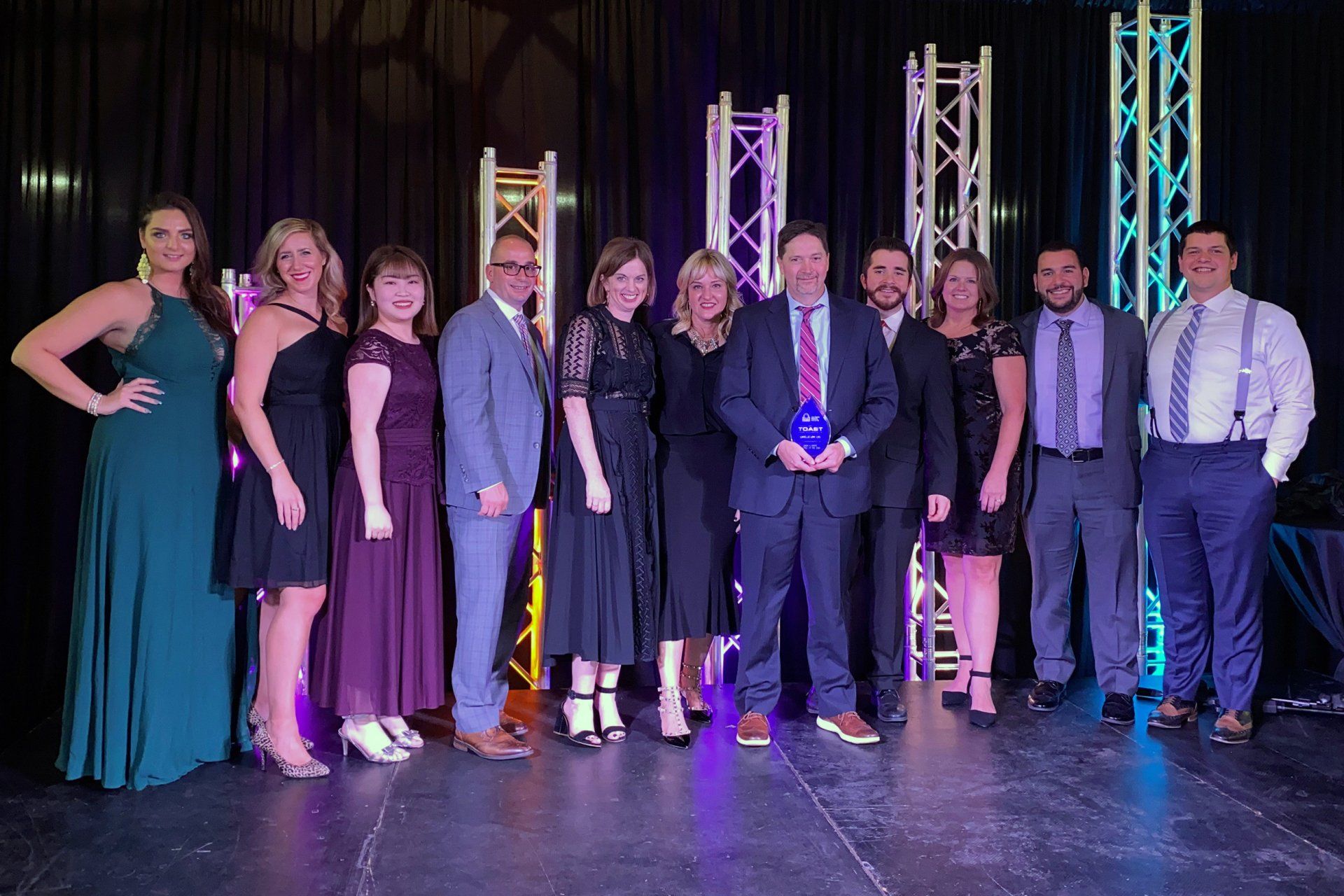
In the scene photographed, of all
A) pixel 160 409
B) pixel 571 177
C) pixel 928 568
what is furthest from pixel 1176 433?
pixel 160 409

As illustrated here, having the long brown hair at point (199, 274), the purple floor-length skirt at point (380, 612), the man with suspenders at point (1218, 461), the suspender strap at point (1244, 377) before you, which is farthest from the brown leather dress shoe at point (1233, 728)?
the long brown hair at point (199, 274)

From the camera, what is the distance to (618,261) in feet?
11.4

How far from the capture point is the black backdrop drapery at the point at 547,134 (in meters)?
4.11

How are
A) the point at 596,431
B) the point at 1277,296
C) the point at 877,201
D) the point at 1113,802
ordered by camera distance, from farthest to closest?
the point at 1277,296 → the point at 877,201 → the point at 596,431 → the point at 1113,802

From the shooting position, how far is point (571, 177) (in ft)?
14.9

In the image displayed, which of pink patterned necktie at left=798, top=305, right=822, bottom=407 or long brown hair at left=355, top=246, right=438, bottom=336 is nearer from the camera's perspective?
long brown hair at left=355, top=246, right=438, bottom=336

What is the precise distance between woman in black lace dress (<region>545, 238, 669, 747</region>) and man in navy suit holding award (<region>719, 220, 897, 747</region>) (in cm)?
32

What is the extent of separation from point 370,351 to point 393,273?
0.27 metres

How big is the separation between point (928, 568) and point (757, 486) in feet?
3.81

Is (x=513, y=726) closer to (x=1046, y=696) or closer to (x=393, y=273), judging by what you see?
(x=393, y=273)

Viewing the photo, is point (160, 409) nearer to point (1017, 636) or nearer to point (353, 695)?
point (353, 695)

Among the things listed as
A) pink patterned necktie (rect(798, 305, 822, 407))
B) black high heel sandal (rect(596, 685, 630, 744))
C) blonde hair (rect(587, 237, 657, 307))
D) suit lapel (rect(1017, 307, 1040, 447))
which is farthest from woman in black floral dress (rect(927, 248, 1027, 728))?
black high heel sandal (rect(596, 685, 630, 744))

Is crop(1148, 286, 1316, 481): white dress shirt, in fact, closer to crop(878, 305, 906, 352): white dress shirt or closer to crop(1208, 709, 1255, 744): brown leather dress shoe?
crop(1208, 709, 1255, 744): brown leather dress shoe

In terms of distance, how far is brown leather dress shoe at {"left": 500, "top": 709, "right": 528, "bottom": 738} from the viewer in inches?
142
